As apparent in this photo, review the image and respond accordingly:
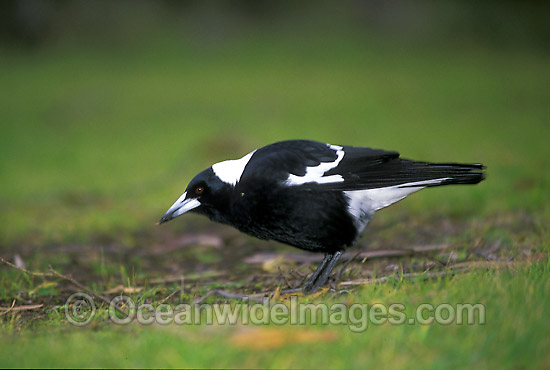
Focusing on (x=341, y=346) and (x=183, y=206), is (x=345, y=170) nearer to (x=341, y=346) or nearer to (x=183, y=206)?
(x=183, y=206)

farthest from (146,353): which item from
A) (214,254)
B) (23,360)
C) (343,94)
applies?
(343,94)

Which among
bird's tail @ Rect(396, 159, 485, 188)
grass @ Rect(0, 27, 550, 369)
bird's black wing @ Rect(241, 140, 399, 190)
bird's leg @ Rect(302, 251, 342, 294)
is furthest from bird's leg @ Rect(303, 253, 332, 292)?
bird's tail @ Rect(396, 159, 485, 188)

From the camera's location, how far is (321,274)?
3.14 meters

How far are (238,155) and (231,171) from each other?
Answer: 3719mm

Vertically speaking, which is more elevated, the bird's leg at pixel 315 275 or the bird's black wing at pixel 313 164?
the bird's black wing at pixel 313 164

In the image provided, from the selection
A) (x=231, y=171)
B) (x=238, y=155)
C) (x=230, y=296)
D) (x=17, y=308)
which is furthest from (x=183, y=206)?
(x=238, y=155)

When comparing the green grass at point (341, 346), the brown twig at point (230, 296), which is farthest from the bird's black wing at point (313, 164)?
the green grass at point (341, 346)

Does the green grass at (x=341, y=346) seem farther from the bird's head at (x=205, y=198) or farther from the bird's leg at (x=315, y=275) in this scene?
the bird's head at (x=205, y=198)

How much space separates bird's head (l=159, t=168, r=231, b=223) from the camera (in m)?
3.07

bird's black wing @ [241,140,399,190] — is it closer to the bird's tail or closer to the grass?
the bird's tail

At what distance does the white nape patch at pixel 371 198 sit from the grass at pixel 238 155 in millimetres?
306

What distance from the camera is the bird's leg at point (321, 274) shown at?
294cm

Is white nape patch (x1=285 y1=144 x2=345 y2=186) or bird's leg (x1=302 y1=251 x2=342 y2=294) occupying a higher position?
white nape patch (x1=285 y1=144 x2=345 y2=186)

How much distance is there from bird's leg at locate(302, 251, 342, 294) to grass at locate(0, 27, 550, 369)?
0.23 meters
